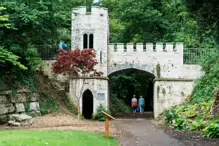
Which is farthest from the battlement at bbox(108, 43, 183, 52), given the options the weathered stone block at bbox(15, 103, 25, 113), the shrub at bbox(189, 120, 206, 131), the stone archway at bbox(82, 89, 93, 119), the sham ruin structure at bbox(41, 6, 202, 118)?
the shrub at bbox(189, 120, 206, 131)

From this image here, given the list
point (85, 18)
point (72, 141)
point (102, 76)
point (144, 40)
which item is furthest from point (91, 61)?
point (144, 40)

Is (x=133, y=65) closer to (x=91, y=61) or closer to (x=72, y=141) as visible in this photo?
(x=91, y=61)

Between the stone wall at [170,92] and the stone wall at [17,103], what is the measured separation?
24.9 feet

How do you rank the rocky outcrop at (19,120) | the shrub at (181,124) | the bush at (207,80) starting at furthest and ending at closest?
the bush at (207,80), the rocky outcrop at (19,120), the shrub at (181,124)

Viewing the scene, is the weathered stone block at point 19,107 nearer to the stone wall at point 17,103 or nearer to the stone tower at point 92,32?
the stone wall at point 17,103

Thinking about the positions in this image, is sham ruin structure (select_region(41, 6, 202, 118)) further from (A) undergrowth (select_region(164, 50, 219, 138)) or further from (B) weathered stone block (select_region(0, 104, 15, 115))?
(B) weathered stone block (select_region(0, 104, 15, 115))

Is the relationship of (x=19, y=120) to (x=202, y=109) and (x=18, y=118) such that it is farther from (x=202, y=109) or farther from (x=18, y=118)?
(x=202, y=109)

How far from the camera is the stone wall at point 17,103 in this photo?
1528 centimetres

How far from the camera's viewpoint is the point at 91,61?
666 inches

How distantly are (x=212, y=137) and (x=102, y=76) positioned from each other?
34.0ft

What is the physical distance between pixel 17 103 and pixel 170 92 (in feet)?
31.3

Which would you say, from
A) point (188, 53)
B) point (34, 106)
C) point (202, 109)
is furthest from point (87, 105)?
point (202, 109)

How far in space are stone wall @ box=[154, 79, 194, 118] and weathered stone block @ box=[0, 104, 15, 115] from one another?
8.94m

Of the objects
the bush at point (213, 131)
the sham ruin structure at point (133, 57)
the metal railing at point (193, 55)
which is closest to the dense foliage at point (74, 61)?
the sham ruin structure at point (133, 57)
